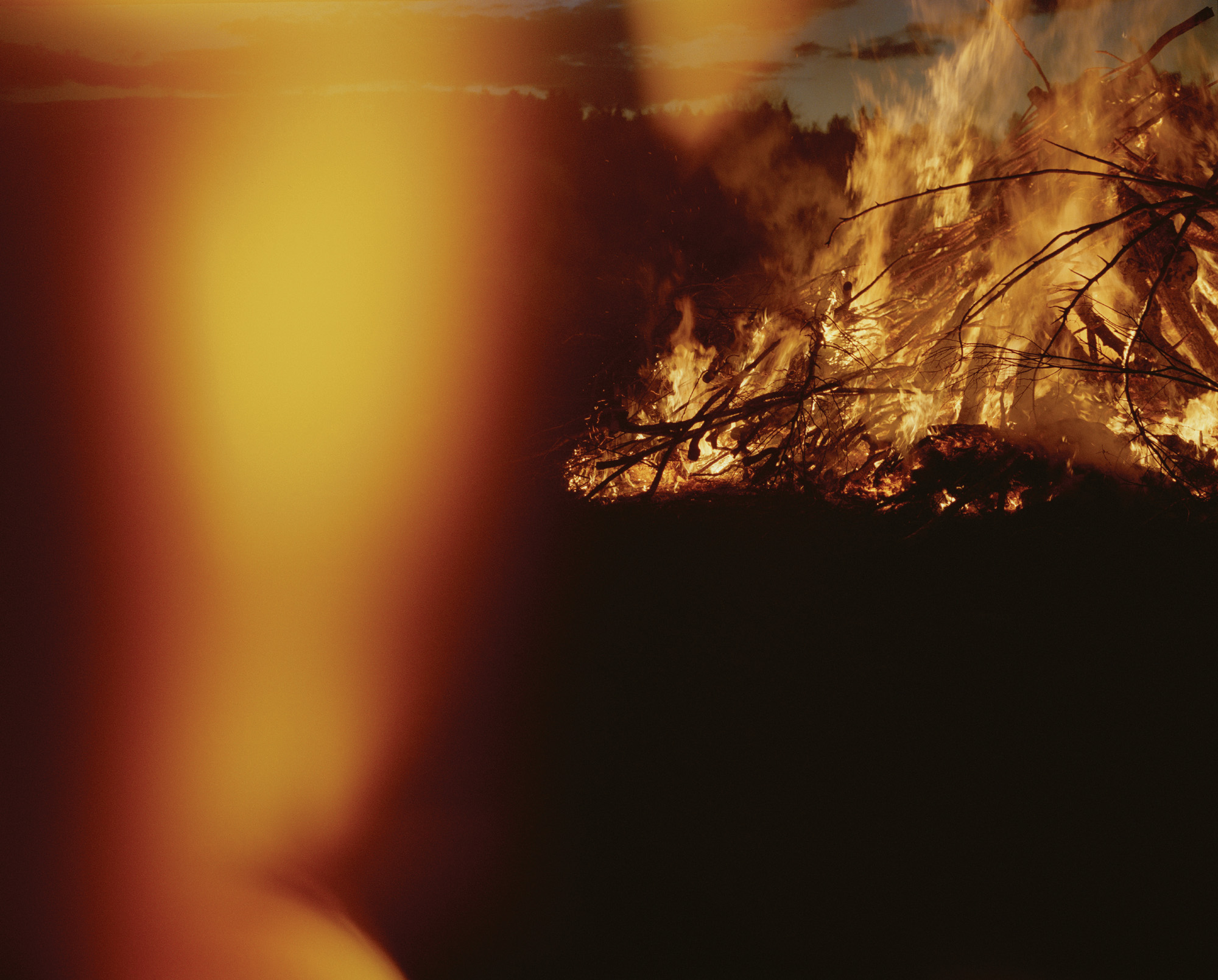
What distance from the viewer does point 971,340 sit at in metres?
3.69

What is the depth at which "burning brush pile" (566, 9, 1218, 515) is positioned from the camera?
10.9ft

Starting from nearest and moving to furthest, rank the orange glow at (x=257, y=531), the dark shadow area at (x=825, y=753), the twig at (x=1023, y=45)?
the dark shadow area at (x=825, y=753) < the orange glow at (x=257, y=531) < the twig at (x=1023, y=45)

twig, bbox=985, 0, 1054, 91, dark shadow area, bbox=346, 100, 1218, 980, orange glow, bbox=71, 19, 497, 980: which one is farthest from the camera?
→ twig, bbox=985, 0, 1054, 91

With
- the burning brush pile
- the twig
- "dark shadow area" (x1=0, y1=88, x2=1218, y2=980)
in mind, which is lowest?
"dark shadow area" (x1=0, y1=88, x2=1218, y2=980)

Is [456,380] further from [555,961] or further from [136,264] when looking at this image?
[136,264]

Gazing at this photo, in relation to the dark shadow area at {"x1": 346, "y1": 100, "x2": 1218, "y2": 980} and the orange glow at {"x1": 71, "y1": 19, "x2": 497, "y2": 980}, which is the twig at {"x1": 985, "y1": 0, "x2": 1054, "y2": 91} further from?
the orange glow at {"x1": 71, "y1": 19, "x2": 497, "y2": 980}

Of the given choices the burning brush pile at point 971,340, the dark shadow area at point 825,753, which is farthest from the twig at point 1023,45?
the dark shadow area at point 825,753

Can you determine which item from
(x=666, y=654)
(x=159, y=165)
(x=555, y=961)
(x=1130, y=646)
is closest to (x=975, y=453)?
(x=1130, y=646)

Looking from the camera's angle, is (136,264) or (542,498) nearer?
(542,498)

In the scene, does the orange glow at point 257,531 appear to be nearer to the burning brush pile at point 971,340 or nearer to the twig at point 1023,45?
the burning brush pile at point 971,340

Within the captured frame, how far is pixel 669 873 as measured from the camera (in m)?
1.87

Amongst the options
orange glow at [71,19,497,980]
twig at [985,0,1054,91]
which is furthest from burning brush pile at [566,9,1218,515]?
orange glow at [71,19,497,980]

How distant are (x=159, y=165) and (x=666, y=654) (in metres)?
8.77

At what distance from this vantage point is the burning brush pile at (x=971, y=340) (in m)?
3.31
